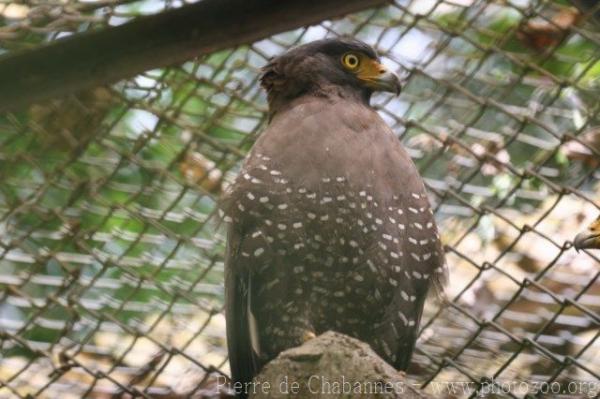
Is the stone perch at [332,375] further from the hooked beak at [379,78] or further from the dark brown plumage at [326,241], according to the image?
the hooked beak at [379,78]

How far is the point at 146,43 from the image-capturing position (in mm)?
2566

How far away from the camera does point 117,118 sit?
156 inches

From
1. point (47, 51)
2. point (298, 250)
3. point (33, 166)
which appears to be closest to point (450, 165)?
point (298, 250)

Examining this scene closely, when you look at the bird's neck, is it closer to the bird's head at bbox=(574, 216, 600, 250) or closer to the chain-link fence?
the chain-link fence

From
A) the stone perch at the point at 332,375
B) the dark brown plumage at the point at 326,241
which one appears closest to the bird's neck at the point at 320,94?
the dark brown plumage at the point at 326,241

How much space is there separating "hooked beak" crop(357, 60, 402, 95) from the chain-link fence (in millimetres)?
235

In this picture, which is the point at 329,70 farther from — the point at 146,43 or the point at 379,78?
the point at 146,43

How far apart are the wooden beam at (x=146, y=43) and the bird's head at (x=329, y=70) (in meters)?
1.00

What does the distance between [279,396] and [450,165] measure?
5.99 feet

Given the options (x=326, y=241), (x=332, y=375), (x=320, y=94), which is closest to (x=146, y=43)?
(x=332, y=375)

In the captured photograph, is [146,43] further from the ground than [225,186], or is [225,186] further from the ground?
[225,186]

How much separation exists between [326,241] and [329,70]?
2.51ft

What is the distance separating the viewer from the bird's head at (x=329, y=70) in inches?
151

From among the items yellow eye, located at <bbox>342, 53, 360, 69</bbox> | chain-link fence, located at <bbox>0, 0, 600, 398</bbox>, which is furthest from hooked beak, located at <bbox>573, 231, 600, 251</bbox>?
yellow eye, located at <bbox>342, 53, 360, 69</bbox>
